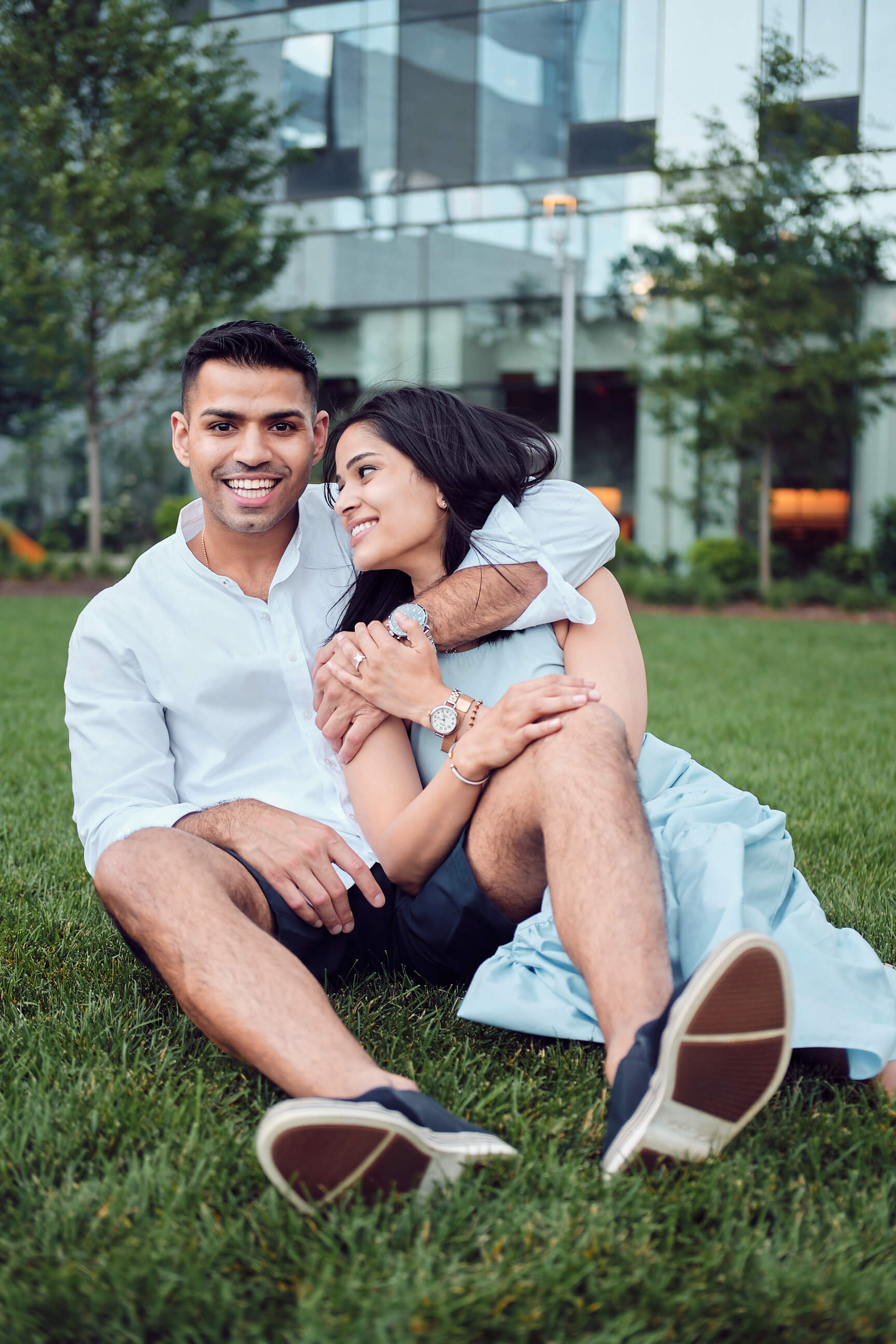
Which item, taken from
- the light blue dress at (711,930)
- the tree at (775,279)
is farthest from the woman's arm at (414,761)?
the tree at (775,279)

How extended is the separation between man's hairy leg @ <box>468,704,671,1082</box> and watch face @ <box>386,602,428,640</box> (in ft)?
1.55

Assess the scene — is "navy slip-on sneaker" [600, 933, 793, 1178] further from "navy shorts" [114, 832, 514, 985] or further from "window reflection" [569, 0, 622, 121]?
"window reflection" [569, 0, 622, 121]

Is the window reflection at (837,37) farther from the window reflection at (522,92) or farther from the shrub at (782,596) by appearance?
the shrub at (782,596)

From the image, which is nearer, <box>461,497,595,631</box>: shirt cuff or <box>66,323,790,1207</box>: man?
<box>66,323,790,1207</box>: man

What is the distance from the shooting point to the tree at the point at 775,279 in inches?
585

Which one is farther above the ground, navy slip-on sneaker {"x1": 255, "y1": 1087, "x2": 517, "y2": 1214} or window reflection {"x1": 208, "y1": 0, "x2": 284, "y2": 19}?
window reflection {"x1": 208, "y1": 0, "x2": 284, "y2": 19}

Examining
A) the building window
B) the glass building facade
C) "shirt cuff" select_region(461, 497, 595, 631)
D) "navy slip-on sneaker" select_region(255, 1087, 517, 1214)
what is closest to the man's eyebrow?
"shirt cuff" select_region(461, 497, 595, 631)

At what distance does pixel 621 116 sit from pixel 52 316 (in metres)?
9.43

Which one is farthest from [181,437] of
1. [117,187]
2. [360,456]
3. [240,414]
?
[117,187]

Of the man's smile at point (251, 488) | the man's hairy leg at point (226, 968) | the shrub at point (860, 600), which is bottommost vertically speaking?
the shrub at point (860, 600)

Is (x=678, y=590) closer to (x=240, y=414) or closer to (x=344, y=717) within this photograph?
(x=240, y=414)

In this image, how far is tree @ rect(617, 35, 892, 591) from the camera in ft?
48.8

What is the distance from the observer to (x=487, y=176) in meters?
18.7

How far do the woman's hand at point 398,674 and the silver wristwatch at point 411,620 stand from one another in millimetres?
12
